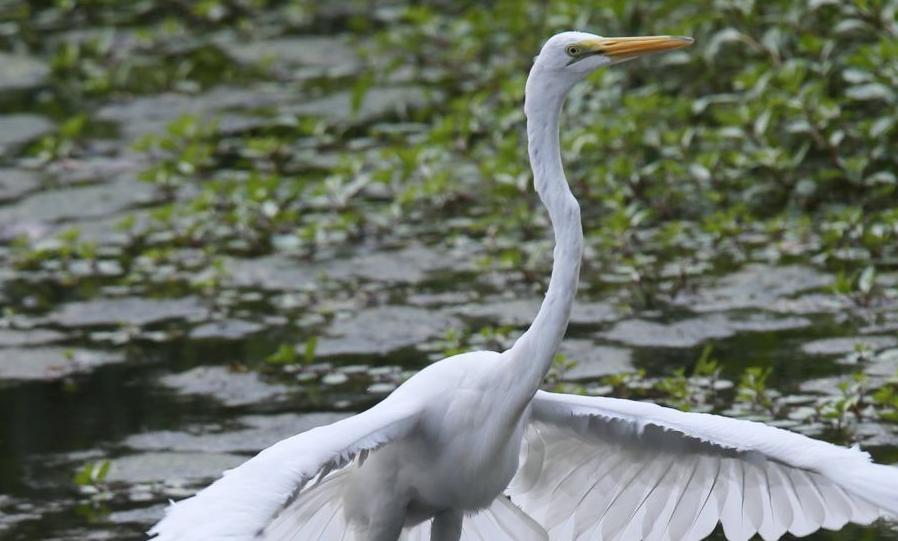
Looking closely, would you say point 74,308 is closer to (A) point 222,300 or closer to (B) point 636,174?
(A) point 222,300

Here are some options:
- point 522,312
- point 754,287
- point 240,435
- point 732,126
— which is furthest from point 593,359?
point 732,126

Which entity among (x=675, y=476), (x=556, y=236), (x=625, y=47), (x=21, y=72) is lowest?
(x=675, y=476)

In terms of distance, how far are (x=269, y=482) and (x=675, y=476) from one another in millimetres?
1235

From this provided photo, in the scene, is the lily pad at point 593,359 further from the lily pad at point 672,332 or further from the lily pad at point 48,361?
the lily pad at point 48,361

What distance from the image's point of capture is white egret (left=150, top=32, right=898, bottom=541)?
382cm

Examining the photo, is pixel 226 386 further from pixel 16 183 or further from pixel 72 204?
pixel 16 183

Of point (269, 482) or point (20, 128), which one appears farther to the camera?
point (20, 128)

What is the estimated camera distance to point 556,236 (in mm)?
3967

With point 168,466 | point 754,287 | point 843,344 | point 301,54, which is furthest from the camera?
point 301,54

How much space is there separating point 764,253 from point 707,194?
59 centimetres

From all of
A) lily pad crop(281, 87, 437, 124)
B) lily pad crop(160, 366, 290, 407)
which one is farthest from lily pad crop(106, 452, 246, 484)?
lily pad crop(281, 87, 437, 124)

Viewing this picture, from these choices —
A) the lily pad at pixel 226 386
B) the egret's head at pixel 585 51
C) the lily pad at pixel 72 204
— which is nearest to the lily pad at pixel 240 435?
the lily pad at pixel 226 386

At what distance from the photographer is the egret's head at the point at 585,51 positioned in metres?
3.99

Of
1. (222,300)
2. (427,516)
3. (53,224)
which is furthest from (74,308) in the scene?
(427,516)
